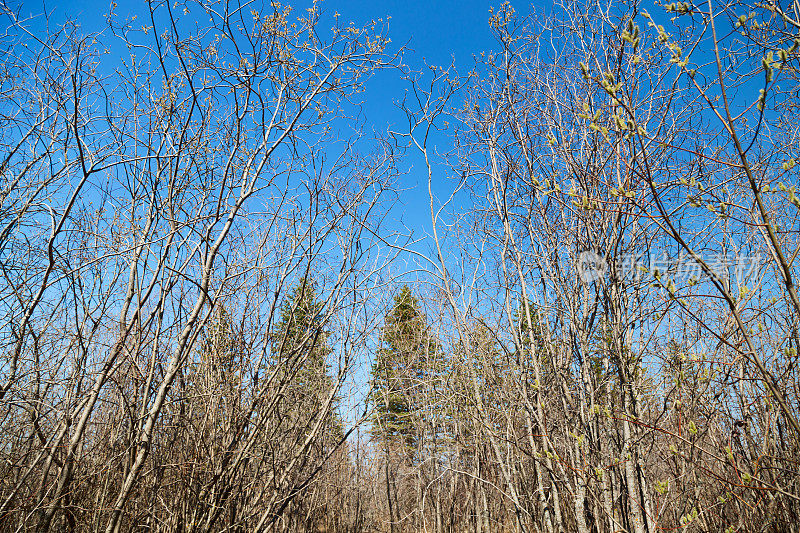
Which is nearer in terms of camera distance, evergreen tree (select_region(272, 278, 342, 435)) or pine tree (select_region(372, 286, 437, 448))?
evergreen tree (select_region(272, 278, 342, 435))

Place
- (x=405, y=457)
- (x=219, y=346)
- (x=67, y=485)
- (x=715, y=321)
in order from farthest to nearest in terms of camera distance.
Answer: (x=405, y=457), (x=715, y=321), (x=219, y=346), (x=67, y=485)

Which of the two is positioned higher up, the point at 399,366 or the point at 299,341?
the point at 399,366

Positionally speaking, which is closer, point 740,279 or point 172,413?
point 172,413

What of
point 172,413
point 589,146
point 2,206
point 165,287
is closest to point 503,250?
point 589,146

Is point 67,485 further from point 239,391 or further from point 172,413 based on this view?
point 239,391

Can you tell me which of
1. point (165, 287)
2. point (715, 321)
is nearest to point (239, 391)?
point (165, 287)

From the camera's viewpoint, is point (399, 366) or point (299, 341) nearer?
point (299, 341)

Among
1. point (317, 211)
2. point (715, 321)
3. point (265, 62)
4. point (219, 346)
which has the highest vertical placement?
point (265, 62)

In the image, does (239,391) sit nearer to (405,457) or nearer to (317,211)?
(317,211)

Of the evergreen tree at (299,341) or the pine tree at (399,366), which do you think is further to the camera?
the pine tree at (399,366)

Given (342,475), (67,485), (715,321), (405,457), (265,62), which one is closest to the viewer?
(67,485)

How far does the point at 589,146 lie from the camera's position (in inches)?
119

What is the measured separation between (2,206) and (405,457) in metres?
10.9

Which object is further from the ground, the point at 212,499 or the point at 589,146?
the point at 589,146
